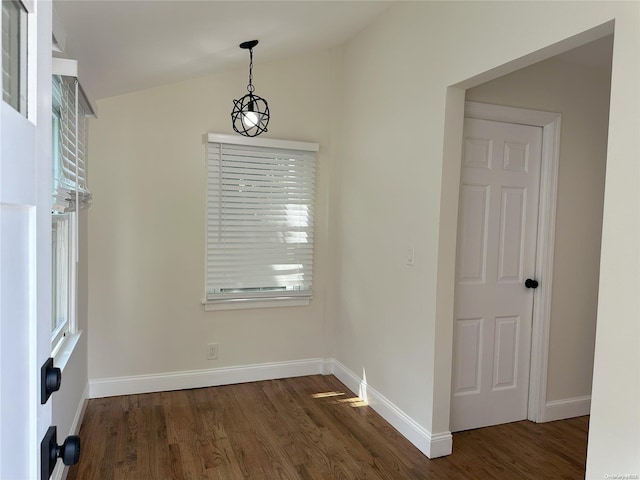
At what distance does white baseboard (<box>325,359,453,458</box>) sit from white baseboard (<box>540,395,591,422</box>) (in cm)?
91

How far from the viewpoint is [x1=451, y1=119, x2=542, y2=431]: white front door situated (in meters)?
2.88

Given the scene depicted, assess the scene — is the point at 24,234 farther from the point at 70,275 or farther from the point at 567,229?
the point at 567,229

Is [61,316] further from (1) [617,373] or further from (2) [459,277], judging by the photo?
(1) [617,373]

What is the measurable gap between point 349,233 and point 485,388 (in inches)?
60.0

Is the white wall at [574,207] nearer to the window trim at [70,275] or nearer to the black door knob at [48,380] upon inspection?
the window trim at [70,275]

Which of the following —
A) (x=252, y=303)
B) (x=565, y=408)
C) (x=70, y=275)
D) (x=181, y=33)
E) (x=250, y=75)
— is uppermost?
(x=250, y=75)

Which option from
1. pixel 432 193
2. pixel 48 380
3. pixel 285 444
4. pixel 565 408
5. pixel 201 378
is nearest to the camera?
pixel 48 380

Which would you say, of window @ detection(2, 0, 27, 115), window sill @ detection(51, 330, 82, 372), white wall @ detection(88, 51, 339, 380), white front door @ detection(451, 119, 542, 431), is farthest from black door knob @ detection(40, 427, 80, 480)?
white wall @ detection(88, 51, 339, 380)

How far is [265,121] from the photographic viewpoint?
3.65 metres

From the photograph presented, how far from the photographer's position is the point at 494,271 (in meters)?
2.96

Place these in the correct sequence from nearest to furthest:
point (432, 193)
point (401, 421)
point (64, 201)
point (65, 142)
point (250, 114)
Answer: point (64, 201)
point (65, 142)
point (432, 193)
point (401, 421)
point (250, 114)

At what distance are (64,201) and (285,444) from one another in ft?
6.10

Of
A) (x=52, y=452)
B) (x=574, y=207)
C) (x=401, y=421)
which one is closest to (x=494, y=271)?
(x=574, y=207)

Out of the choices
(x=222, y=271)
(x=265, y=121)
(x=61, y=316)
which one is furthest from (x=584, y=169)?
(x=61, y=316)
